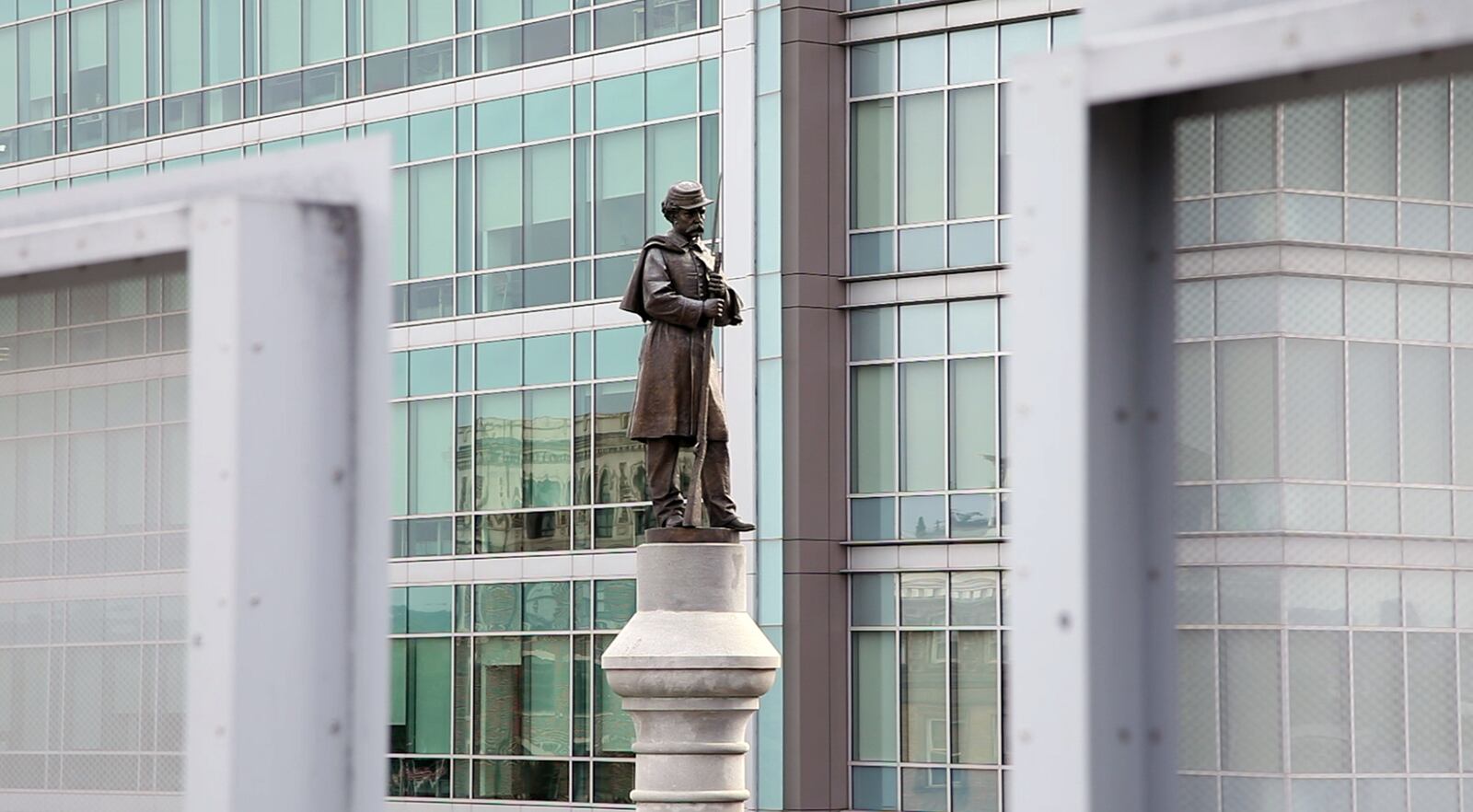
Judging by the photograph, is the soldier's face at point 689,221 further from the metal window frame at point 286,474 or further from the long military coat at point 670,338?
the metal window frame at point 286,474

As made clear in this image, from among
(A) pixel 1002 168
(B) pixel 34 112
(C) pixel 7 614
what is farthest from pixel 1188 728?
(B) pixel 34 112

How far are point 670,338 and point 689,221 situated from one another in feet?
2.76

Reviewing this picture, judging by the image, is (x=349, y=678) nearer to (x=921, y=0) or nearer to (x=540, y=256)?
(x=921, y=0)

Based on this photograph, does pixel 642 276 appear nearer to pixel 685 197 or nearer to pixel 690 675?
pixel 685 197

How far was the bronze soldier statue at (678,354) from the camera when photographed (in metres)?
17.1

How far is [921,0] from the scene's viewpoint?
32.4 metres

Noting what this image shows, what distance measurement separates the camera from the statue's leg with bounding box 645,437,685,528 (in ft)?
56.1

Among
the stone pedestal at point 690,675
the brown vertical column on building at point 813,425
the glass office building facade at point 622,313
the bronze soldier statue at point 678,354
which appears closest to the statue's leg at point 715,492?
the bronze soldier statue at point 678,354

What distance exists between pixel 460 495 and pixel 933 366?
8.51 meters

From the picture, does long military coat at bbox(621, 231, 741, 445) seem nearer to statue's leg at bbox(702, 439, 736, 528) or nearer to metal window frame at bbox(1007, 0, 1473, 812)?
statue's leg at bbox(702, 439, 736, 528)

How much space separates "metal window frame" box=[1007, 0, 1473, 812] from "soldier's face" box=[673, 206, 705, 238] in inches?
497

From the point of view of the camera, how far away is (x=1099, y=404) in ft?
14.7

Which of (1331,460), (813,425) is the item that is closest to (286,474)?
(1331,460)

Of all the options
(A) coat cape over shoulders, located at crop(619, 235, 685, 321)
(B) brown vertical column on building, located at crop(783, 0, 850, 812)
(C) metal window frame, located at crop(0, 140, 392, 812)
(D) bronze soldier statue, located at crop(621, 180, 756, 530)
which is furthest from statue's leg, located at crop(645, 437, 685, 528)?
(B) brown vertical column on building, located at crop(783, 0, 850, 812)
